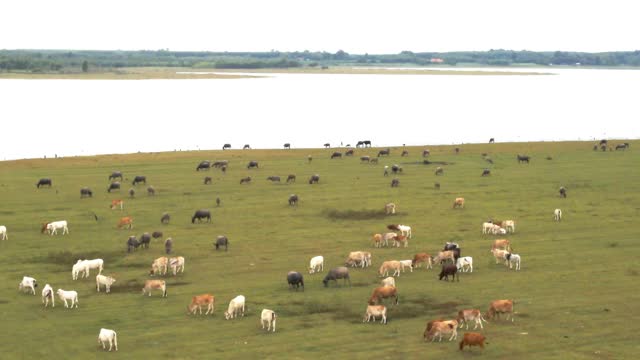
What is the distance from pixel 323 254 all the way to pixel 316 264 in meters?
3.36

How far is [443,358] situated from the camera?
2655 centimetres

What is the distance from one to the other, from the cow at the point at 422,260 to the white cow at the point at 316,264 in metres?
3.44

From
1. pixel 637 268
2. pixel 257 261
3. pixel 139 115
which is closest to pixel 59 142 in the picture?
pixel 139 115

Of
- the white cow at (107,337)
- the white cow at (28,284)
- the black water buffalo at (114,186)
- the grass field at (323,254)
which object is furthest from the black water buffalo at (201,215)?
the white cow at (107,337)

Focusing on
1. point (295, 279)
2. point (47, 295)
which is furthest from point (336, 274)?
point (47, 295)

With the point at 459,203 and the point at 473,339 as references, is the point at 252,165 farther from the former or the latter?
the point at 473,339

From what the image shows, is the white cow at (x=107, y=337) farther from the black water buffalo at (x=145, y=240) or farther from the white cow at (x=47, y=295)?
the black water buffalo at (x=145, y=240)

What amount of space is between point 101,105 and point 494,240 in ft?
449

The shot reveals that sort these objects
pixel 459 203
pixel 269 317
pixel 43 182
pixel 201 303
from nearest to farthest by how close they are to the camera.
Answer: pixel 269 317 < pixel 201 303 < pixel 459 203 < pixel 43 182

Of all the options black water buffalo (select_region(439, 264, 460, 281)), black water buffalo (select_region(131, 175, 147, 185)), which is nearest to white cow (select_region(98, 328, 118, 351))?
black water buffalo (select_region(439, 264, 460, 281))

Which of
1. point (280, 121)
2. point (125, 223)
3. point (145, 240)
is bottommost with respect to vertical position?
point (280, 121)

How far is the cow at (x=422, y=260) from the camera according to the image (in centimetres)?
3775

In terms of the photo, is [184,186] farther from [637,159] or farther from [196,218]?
[637,159]

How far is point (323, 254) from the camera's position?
40906 mm
